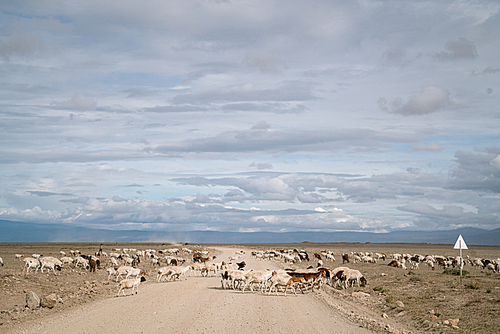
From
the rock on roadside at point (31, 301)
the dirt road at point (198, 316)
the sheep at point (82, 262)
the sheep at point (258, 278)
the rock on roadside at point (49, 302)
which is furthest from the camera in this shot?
the sheep at point (82, 262)

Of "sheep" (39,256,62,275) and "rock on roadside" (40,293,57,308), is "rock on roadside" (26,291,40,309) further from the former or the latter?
"sheep" (39,256,62,275)

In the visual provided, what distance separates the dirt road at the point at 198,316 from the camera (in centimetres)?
1413

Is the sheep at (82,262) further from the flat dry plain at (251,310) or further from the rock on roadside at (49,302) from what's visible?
the rock on roadside at (49,302)

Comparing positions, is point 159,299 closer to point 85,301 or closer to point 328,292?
point 85,301

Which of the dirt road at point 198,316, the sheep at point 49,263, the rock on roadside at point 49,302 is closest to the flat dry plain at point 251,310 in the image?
the dirt road at point 198,316

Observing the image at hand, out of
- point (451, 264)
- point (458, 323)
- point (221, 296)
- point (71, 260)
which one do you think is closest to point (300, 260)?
point (451, 264)

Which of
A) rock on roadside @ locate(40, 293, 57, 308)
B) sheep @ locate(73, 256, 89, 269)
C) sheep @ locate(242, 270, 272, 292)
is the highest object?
sheep @ locate(242, 270, 272, 292)

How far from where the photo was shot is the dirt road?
14133 millimetres

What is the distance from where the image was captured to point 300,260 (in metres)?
57.0

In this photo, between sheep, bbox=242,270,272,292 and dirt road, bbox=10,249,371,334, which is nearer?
dirt road, bbox=10,249,371,334

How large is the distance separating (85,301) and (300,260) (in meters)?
39.8

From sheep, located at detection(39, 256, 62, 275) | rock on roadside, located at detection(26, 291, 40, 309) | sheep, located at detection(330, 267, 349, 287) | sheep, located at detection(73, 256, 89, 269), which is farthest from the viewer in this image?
sheep, located at detection(73, 256, 89, 269)

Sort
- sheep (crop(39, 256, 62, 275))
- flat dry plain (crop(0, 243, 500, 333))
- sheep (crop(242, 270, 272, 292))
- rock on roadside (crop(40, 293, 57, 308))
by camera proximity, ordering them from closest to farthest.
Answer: flat dry plain (crop(0, 243, 500, 333))
rock on roadside (crop(40, 293, 57, 308))
sheep (crop(242, 270, 272, 292))
sheep (crop(39, 256, 62, 275))

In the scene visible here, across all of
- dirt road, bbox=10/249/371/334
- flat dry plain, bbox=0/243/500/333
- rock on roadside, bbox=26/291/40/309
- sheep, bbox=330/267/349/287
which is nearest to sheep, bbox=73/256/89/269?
flat dry plain, bbox=0/243/500/333
